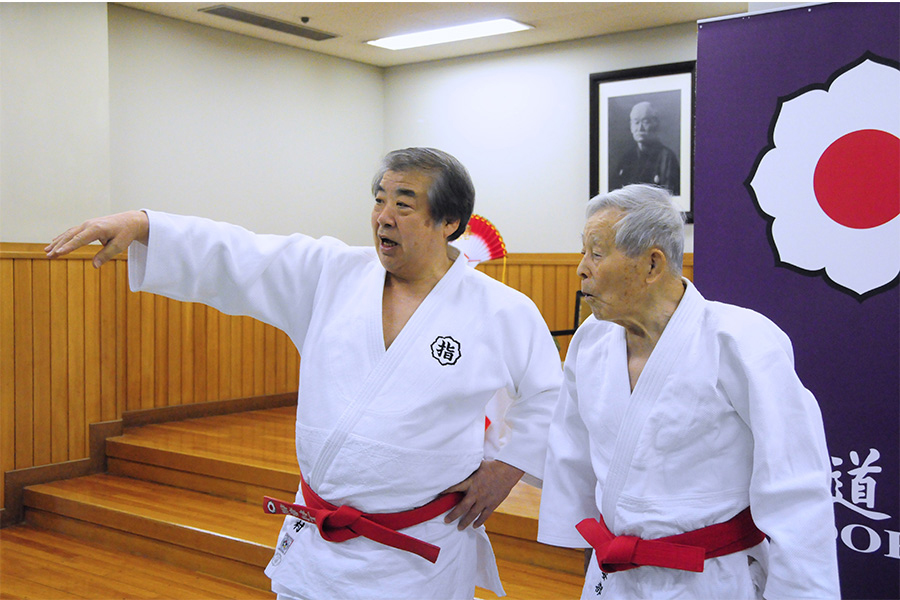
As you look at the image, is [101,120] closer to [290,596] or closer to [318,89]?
[318,89]

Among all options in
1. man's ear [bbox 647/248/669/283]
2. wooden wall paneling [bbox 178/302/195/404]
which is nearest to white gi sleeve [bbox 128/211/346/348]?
man's ear [bbox 647/248/669/283]

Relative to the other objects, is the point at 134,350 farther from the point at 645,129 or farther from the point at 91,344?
the point at 645,129

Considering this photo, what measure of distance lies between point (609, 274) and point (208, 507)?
298 cm

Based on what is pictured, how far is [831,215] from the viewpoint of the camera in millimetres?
2002

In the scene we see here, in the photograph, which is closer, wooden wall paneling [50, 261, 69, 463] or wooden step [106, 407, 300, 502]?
wooden step [106, 407, 300, 502]

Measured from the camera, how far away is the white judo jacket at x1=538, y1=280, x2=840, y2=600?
1.28m

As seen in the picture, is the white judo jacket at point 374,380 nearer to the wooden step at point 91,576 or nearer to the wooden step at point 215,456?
the wooden step at point 91,576

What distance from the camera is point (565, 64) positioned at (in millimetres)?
5887

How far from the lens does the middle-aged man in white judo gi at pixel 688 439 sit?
4.22 feet

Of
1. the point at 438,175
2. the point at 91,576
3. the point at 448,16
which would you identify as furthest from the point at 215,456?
the point at 448,16

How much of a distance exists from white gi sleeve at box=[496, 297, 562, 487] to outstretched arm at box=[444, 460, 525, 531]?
0.03m

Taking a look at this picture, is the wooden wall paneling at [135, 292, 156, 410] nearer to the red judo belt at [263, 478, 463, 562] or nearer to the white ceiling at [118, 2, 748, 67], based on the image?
the white ceiling at [118, 2, 748, 67]

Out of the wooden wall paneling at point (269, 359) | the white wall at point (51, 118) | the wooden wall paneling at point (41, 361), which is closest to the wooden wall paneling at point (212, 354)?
the wooden wall paneling at point (269, 359)

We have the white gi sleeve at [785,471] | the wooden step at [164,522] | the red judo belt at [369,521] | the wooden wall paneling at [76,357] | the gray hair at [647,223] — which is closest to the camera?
the white gi sleeve at [785,471]
